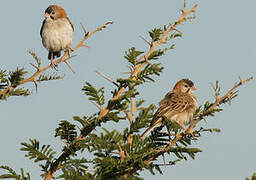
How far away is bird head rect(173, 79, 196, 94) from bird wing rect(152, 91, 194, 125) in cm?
106

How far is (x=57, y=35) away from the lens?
10234 millimetres

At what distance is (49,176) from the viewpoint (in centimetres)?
349

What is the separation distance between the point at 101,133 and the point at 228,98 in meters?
1.36

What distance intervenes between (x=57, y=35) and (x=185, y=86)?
3.51 meters

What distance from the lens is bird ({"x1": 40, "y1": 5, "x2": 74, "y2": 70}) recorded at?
1025 centimetres

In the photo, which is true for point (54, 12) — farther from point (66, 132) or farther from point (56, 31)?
point (66, 132)

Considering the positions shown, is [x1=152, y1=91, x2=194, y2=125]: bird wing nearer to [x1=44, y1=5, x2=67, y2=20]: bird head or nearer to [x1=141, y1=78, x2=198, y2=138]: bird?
[x1=141, y1=78, x2=198, y2=138]: bird

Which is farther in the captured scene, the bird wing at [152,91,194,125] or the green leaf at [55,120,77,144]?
the bird wing at [152,91,194,125]

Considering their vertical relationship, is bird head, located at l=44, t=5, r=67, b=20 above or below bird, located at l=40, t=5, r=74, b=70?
above

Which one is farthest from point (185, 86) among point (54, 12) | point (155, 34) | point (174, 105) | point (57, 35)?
point (155, 34)

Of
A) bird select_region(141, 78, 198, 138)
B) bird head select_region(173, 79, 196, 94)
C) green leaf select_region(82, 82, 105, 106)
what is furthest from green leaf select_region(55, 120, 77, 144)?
bird head select_region(173, 79, 196, 94)

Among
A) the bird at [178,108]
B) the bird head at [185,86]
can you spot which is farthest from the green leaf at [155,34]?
the bird head at [185,86]

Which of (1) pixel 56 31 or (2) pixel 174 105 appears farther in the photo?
(1) pixel 56 31

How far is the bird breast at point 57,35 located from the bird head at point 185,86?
3044 millimetres
